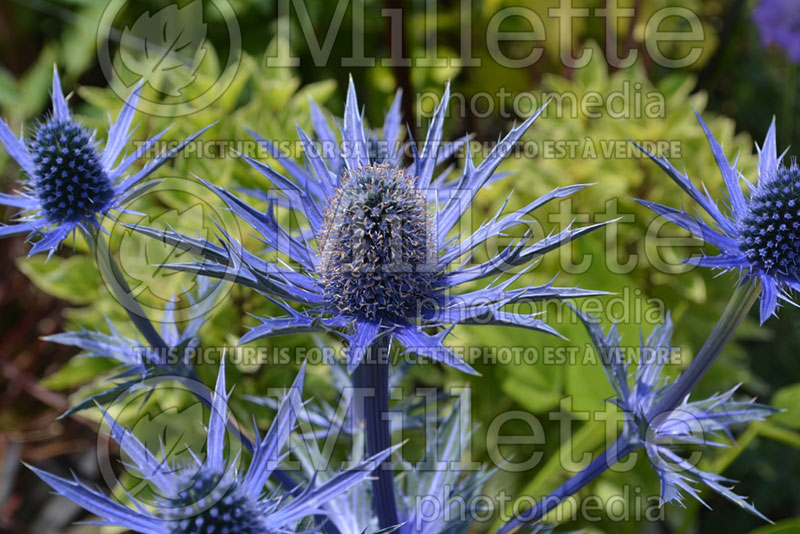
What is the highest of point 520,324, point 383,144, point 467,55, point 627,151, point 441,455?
point 467,55

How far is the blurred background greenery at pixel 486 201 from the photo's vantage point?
4.40 feet

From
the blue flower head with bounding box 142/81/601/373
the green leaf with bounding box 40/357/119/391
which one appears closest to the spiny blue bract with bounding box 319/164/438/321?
the blue flower head with bounding box 142/81/601/373

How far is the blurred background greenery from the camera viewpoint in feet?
4.40

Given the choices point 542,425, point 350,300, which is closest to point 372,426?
point 350,300

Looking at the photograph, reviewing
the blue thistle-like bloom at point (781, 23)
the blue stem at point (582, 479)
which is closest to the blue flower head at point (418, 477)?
the blue stem at point (582, 479)

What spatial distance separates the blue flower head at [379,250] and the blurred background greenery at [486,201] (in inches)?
12.5

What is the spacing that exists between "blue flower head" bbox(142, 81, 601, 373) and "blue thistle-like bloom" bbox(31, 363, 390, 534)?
11 cm

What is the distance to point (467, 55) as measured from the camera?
2074 mm

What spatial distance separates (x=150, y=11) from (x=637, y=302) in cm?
162

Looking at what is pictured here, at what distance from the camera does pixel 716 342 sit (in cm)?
76

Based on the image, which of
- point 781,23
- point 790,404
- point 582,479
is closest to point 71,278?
point 582,479

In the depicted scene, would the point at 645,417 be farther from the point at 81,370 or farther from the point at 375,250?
the point at 81,370

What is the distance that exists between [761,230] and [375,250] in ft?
1.38

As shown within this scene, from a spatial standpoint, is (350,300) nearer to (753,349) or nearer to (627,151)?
(627,151)
